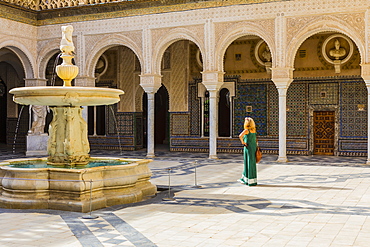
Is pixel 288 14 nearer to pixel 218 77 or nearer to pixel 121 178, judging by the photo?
pixel 218 77

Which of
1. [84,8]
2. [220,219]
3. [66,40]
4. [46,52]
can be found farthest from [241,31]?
[220,219]

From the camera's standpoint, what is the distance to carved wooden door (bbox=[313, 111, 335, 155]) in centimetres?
1285

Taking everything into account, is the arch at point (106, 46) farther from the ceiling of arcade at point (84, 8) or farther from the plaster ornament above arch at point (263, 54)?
the plaster ornament above arch at point (263, 54)

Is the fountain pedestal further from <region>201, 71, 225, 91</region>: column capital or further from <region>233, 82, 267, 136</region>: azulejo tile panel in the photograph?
<region>233, 82, 267, 136</region>: azulejo tile panel

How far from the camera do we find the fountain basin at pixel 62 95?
607 centimetres

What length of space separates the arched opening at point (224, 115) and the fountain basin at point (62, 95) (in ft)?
26.5

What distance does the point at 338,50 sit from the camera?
41.1 ft

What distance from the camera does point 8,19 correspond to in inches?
500

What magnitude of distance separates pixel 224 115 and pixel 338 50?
153 inches

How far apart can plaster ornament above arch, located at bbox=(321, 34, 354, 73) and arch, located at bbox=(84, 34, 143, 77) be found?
5.16 meters

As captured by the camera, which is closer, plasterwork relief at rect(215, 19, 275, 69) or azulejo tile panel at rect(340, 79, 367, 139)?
plasterwork relief at rect(215, 19, 275, 69)

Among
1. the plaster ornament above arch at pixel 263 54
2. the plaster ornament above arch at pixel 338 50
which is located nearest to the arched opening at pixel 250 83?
the plaster ornament above arch at pixel 263 54

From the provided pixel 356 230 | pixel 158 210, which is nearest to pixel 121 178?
pixel 158 210

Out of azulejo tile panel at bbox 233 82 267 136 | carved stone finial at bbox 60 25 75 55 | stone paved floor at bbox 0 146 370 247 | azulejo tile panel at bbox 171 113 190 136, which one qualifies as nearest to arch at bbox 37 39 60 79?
azulejo tile panel at bbox 171 113 190 136
